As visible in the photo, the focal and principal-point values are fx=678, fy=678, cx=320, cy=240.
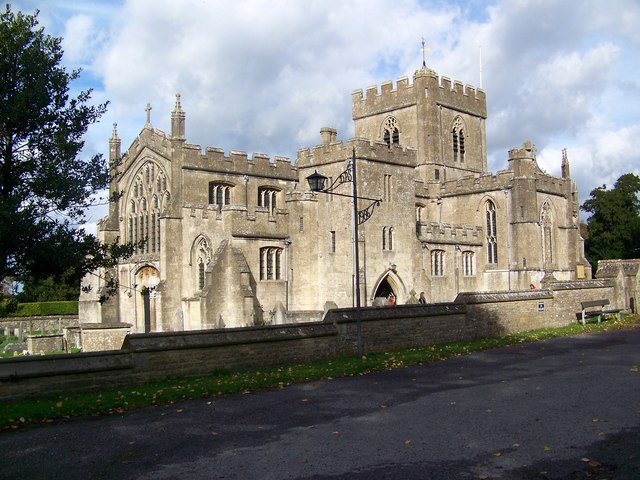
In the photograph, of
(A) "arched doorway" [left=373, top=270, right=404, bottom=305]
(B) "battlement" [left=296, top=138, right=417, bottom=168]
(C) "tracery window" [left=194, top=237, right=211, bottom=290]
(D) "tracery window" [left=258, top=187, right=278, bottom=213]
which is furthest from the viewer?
(D) "tracery window" [left=258, top=187, right=278, bottom=213]

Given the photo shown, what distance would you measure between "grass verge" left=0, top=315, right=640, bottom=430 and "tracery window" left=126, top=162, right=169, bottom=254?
1809cm

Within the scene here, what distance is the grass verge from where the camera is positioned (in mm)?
10781

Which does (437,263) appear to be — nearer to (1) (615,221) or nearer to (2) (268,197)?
(2) (268,197)

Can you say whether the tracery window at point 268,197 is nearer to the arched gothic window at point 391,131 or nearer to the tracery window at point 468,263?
the tracery window at point 468,263

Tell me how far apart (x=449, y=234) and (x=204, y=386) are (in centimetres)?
2681

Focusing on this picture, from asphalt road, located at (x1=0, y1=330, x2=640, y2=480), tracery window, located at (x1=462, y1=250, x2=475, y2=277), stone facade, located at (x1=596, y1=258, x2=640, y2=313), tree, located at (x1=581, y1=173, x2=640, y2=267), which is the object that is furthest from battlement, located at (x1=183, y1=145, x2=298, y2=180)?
tree, located at (x1=581, y1=173, x2=640, y2=267)

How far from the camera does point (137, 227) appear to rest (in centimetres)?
3475

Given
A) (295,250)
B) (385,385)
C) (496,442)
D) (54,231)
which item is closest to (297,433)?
(496,442)

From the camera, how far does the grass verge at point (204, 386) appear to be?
10.8 meters

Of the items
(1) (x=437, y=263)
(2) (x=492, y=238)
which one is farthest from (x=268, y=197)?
(2) (x=492, y=238)

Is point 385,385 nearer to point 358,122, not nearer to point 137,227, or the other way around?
point 137,227

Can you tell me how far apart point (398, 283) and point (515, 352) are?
14624 mm

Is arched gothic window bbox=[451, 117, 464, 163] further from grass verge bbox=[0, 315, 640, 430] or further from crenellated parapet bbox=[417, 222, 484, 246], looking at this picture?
grass verge bbox=[0, 315, 640, 430]

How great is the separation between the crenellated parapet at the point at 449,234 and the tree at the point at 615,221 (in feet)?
65.0
